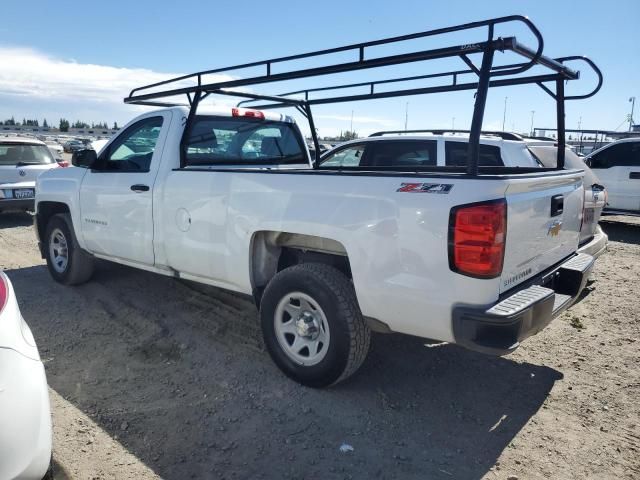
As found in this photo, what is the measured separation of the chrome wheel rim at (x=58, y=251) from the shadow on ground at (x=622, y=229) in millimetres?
9228

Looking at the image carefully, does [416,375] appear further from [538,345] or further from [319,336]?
[538,345]

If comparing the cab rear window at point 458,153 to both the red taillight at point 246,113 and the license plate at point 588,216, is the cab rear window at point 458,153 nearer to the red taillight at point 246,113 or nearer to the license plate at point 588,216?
the license plate at point 588,216

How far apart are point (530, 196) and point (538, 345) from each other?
1986 millimetres

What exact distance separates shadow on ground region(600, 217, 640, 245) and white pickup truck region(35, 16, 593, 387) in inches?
257

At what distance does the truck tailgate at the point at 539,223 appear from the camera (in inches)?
110

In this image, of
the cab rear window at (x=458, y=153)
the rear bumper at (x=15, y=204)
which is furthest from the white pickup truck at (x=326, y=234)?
the rear bumper at (x=15, y=204)

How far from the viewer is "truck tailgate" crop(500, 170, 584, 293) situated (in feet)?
9.13

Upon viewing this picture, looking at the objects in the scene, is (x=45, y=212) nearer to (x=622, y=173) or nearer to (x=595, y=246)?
(x=595, y=246)

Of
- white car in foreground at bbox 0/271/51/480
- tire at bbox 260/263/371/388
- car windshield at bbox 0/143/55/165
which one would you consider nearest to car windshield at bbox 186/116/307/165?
tire at bbox 260/263/371/388

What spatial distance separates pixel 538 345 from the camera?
4.40 metres

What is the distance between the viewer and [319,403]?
3365 millimetres

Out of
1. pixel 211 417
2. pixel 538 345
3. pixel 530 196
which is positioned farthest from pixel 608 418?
pixel 211 417

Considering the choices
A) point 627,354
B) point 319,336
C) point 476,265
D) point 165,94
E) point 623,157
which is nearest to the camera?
point 476,265

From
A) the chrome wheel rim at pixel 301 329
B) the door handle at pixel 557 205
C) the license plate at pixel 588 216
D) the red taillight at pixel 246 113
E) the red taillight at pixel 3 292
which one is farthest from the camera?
the red taillight at pixel 246 113
